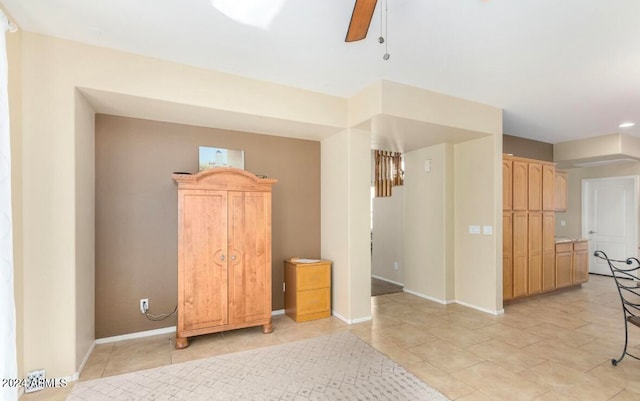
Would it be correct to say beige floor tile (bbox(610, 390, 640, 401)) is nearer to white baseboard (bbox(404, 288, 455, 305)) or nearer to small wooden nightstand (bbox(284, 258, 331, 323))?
white baseboard (bbox(404, 288, 455, 305))

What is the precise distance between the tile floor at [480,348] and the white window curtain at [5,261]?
0.66m

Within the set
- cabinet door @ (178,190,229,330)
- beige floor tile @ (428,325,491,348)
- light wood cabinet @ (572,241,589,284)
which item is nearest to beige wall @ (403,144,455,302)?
beige floor tile @ (428,325,491,348)

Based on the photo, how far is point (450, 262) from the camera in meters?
4.74

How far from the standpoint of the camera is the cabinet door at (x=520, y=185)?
4.75 metres

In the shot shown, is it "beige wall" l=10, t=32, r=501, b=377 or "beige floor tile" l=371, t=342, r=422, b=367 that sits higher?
"beige wall" l=10, t=32, r=501, b=377

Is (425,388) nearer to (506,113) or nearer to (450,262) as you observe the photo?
(450,262)

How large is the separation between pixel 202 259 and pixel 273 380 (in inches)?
A: 52.7

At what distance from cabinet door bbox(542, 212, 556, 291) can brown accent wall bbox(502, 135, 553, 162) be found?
3.90ft

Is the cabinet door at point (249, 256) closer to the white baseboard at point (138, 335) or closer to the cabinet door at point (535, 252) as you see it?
the white baseboard at point (138, 335)

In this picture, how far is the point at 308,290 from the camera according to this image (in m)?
3.91

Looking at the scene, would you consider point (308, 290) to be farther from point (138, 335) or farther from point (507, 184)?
point (507, 184)

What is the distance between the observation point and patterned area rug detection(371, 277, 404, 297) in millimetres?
5361

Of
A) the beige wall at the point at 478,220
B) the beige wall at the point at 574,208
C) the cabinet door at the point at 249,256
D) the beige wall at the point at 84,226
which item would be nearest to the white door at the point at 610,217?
the beige wall at the point at 574,208

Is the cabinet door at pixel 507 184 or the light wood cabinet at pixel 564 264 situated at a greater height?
the cabinet door at pixel 507 184
